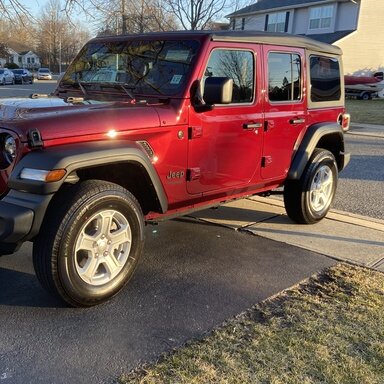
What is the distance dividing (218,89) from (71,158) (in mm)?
1312

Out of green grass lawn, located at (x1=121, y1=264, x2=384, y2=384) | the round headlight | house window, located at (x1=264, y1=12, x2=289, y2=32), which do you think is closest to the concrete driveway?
green grass lawn, located at (x1=121, y1=264, x2=384, y2=384)

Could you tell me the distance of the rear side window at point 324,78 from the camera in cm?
529

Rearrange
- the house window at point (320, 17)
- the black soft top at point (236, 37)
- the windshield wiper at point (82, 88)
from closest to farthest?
the black soft top at point (236, 37)
the windshield wiper at point (82, 88)
the house window at point (320, 17)

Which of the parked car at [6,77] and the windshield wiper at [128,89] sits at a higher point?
the windshield wiper at [128,89]

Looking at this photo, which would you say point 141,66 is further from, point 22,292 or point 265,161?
point 22,292

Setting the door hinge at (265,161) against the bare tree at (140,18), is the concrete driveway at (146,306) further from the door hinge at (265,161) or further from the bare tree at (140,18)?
the bare tree at (140,18)

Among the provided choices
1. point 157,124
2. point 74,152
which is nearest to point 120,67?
point 157,124

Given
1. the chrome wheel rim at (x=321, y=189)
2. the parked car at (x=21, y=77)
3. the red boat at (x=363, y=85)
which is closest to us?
the chrome wheel rim at (x=321, y=189)

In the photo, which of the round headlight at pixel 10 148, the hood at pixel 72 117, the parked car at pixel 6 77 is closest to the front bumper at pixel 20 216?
the round headlight at pixel 10 148

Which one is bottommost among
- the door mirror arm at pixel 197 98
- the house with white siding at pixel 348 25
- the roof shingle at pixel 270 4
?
the door mirror arm at pixel 197 98

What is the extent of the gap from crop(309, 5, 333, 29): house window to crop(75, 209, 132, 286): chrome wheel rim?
114ft

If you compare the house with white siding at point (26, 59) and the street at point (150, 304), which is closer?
the street at point (150, 304)

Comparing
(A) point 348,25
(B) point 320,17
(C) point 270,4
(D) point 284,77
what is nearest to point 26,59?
(C) point 270,4

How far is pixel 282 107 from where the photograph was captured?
4770 mm
